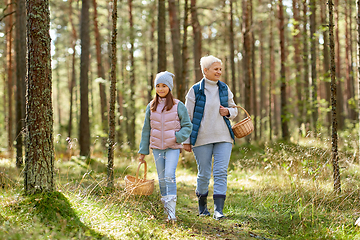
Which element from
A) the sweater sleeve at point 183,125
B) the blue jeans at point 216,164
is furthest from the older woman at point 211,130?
the sweater sleeve at point 183,125

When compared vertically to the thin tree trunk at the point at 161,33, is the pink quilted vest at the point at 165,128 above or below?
below

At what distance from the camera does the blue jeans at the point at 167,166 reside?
4.05 m

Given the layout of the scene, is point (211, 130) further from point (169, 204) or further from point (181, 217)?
point (181, 217)

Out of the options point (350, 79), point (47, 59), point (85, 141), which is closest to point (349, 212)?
point (47, 59)

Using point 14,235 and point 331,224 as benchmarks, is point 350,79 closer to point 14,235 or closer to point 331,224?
point 331,224

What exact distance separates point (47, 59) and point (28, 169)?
1.36 m

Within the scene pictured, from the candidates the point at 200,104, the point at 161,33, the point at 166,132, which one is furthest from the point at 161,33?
the point at 166,132

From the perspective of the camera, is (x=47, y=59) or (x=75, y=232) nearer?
→ (x=75, y=232)

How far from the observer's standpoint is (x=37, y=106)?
3.60 metres

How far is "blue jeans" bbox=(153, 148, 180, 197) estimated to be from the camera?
405cm

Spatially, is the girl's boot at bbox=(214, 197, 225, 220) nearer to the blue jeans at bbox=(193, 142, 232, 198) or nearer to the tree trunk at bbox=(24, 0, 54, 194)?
the blue jeans at bbox=(193, 142, 232, 198)

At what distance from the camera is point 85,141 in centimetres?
1063

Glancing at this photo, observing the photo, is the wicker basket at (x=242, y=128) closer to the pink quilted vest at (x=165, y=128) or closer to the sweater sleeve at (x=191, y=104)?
the sweater sleeve at (x=191, y=104)

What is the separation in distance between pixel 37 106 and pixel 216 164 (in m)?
2.47
